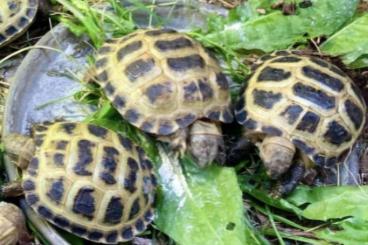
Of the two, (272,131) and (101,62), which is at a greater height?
(101,62)

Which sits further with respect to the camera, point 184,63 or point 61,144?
point 184,63

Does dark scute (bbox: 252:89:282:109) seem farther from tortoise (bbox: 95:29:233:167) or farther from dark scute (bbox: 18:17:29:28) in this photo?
dark scute (bbox: 18:17:29:28)

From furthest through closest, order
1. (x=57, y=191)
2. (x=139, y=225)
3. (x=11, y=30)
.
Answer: (x=11, y=30) < (x=139, y=225) < (x=57, y=191)

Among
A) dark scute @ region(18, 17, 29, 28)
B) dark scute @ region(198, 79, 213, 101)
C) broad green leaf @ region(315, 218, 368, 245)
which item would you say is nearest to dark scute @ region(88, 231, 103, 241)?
dark scute @ region(198, 79, 213, 101)

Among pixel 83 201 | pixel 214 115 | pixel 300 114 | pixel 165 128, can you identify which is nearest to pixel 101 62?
pixel 165 128

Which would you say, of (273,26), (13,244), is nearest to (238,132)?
(273,26)

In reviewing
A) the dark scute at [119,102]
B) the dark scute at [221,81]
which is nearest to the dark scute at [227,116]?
the dark scute at [221,81]

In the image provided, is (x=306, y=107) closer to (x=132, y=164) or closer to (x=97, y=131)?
(x=132, y=164)
